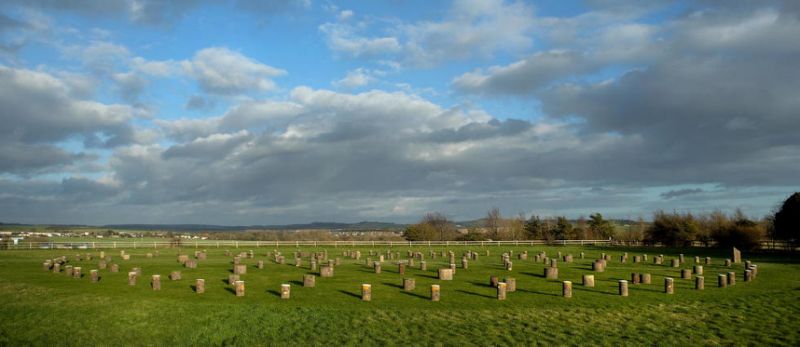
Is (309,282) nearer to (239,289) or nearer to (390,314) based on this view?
(239,289)

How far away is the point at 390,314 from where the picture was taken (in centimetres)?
2022

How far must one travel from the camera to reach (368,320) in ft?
63.5

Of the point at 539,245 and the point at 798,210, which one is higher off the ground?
the point at 798,210

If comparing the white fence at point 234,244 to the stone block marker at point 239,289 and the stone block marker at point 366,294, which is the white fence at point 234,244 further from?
the stone block marker at point 366,294

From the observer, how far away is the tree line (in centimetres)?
5814

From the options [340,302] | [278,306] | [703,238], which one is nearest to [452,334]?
[340,302]

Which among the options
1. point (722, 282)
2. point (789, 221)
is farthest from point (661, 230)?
point (722, 282)

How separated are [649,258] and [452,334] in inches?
1384

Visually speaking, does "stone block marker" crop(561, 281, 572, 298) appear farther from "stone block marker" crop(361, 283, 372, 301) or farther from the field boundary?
the field boundary

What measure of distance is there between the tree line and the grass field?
36.1 meters

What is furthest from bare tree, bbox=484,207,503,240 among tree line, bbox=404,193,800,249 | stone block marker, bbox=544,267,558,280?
stone block marker, bbox=544,267,558,280

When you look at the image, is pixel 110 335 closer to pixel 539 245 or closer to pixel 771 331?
pixel 771 331

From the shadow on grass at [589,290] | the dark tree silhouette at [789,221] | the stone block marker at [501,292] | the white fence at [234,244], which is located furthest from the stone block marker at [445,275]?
the dark tree silhouette at [789,221]

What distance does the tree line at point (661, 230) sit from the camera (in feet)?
191
